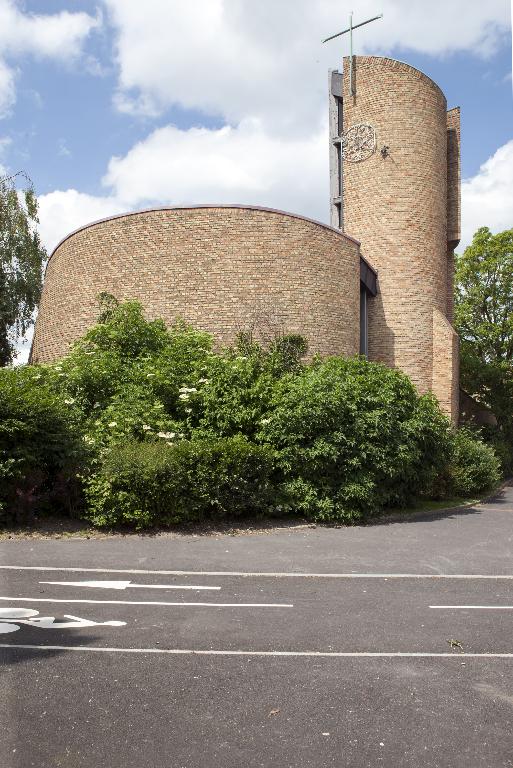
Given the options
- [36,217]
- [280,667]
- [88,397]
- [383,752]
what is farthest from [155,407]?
[36,217]

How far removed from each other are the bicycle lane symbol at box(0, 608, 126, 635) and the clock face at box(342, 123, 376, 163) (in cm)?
2249

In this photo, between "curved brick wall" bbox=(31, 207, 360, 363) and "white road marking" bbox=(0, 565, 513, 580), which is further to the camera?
"curved brick wall" bbox=(31, 207, 360, 363)

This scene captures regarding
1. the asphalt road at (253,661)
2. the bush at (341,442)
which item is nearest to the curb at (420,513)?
the bush at (341,442)

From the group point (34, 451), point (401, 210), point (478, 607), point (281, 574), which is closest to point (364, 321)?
point (401, 210)

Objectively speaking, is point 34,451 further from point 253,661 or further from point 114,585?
point 253,661

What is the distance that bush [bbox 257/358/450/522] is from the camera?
13.8 m

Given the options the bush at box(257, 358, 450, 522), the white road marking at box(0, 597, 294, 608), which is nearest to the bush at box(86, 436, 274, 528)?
the bush at box(257, 358, 450, 522)

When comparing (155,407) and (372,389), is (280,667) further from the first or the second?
(372,389)

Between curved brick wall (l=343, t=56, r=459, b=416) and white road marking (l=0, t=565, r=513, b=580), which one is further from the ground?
curved brick wall (l=343, t=56, r=459, b=416)

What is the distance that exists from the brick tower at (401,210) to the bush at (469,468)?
343cm

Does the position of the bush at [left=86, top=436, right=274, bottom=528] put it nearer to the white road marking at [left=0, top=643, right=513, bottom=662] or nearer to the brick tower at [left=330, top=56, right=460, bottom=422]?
the white road marking at [left=0, top=643, right=513, bottom=662]

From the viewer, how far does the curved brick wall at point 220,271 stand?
19.1 meters

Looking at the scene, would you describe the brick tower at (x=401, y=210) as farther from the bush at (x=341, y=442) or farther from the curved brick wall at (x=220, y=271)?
the bush at (x=341, y=442)

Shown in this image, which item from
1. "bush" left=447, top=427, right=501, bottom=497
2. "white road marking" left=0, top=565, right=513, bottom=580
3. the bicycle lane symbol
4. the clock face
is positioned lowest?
"white road marking" left=0, top=565, right=513, bottom=580
